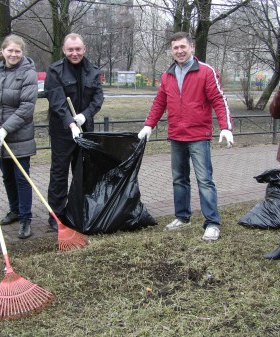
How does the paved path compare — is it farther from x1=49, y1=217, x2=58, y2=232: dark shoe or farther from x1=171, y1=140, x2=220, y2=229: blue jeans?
x1=171, y1=140, x2=220, y2=229: blue jeans

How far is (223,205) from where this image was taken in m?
5.65

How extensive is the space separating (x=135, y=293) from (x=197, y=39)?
1124cm

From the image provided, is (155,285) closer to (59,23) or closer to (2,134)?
(2,134)

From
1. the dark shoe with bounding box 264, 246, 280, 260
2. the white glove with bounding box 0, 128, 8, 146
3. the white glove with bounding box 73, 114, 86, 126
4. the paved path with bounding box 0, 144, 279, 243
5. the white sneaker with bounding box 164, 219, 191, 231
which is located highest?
the white glove with bounding box 73, 114, 86, 126

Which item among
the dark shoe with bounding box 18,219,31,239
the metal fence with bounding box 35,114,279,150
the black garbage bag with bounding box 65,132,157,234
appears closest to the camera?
the black garbage bag with bounding box 65,132,157,234

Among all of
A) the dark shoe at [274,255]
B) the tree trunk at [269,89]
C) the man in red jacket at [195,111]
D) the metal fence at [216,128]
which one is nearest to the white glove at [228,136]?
the man in red jacket at [195,111]

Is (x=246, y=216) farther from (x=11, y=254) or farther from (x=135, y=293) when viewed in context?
(x=11, y=254)

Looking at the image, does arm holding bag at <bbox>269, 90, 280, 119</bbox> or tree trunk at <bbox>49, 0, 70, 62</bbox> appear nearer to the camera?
arm holding bag at <bbox>269, 90, 280, 119</bbox>

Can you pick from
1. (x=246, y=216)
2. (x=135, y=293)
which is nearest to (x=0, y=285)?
(x=135, y=293)

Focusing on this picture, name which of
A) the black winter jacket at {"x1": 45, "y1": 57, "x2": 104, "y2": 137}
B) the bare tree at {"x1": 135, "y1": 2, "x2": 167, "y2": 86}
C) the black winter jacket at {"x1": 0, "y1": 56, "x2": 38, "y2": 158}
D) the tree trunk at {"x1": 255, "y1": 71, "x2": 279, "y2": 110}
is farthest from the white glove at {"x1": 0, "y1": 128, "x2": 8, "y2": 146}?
the tree trunk at {"x1": 255, "y1": 71, "x2": 279, "y2": 110}

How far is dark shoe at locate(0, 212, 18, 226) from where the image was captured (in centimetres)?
478

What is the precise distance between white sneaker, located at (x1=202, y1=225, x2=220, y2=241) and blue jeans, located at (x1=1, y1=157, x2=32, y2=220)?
1.72m

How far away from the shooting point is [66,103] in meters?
4.28

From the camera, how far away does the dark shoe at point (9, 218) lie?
4781mm
